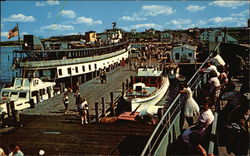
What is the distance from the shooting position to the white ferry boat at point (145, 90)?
66.4 feet

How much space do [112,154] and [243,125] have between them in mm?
6728

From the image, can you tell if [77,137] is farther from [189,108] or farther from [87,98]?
[87,98]

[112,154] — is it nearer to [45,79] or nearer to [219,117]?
[219,117]

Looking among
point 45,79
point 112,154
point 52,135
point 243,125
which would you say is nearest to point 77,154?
point 112,154

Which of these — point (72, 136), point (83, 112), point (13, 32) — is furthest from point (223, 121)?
point (13, 32)

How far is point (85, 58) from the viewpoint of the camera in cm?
3856

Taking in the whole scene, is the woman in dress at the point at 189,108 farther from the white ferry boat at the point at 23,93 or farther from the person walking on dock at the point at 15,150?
the white ferry boat at the point at 23,93

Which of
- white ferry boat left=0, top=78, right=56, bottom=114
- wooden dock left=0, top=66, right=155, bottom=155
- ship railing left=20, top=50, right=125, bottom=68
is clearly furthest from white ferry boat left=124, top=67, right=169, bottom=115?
ship railing left=20, top=50, right=125, bottom=68

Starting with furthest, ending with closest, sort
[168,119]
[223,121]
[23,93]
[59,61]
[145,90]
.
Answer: [59,61]
[23,93]
[145,90]
[168,119]
[223,121]

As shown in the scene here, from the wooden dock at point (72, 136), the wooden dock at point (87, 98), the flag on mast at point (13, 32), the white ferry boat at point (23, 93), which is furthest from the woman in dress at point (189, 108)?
the flag on mast at point (13, 32)

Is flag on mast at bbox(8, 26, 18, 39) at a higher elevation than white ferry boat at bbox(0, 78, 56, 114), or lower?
higher

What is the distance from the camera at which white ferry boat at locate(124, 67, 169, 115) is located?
2025cm

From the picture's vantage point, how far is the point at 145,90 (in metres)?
21.5

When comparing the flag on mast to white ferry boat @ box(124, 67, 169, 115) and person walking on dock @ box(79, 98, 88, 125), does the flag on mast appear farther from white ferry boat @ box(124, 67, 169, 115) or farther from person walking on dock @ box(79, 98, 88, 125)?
person walking on dock @ box(79, 98, 88, 125)
